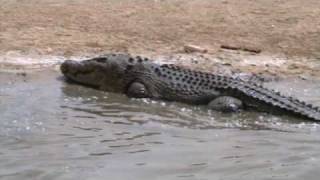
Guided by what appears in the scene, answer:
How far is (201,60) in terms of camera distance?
9680mm

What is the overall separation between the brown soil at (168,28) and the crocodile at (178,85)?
1198 millimetres

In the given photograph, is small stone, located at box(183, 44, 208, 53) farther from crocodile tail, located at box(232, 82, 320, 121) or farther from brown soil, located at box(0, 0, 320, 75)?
crocodile tail, located at box(232, 82, 320, 121)

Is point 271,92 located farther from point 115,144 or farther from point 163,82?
point 115,144

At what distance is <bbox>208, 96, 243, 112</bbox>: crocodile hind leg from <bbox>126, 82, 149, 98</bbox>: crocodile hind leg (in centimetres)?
70

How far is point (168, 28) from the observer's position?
11.2 meters

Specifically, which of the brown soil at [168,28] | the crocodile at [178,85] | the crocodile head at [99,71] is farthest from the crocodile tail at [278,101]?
the brown soil at [168,28]

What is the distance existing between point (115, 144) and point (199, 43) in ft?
15.1

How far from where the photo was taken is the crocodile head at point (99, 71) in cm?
845

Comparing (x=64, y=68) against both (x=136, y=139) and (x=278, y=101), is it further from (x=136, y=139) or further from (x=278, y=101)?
(x=136, y=139)

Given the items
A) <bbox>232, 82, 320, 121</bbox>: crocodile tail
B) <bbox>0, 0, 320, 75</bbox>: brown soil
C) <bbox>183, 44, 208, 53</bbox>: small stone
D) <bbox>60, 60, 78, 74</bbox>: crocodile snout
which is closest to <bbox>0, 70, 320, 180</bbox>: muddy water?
<bbox>232, 82, 320, 121</bbox>: crocodile tail

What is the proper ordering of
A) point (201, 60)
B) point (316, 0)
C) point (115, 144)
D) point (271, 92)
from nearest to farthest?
1. point (115, 144)
2. point (271, 92)
3. point (201, 60)
4. point (316, 0)

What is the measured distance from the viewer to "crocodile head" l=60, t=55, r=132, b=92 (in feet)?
27.7

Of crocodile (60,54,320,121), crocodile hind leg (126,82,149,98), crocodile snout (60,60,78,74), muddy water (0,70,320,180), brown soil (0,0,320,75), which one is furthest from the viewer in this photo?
brown soil (0,0,320,75)

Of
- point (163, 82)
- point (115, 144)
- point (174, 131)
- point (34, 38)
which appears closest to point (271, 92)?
point (163, 82)
